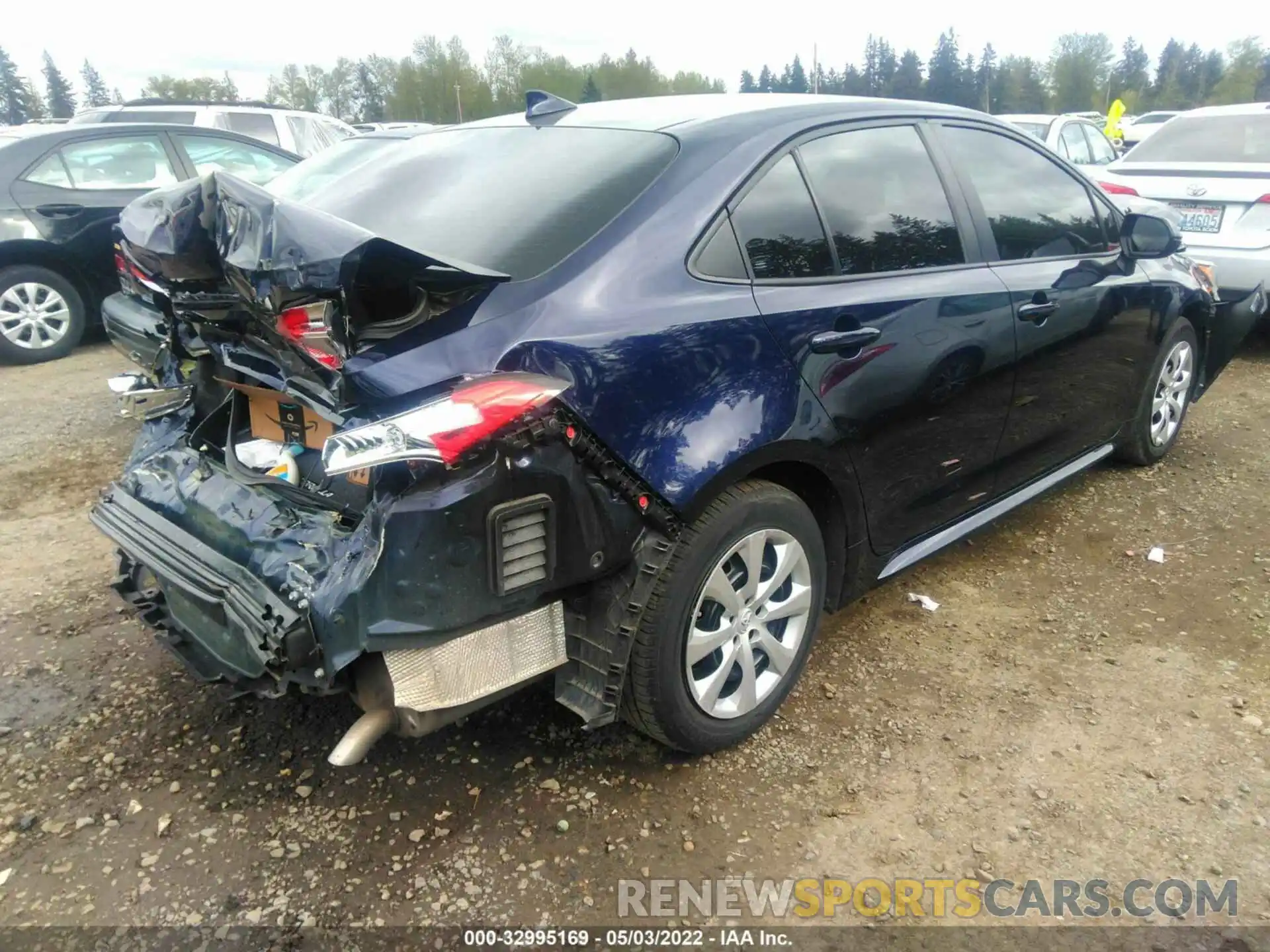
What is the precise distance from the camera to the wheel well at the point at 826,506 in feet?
8.51

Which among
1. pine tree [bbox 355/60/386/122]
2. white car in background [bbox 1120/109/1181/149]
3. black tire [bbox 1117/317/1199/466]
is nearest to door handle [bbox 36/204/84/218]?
black tire [bbox 1117/317/1199/466]

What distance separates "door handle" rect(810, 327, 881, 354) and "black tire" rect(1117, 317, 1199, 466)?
90.9 inches

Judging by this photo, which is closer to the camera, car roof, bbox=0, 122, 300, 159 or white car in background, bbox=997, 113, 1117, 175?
car roof, bbox=0, 122, 300, 159

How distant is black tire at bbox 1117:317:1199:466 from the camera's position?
14.1 ft

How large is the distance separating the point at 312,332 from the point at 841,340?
4.53 ft

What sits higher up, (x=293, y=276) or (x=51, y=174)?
(x=293, y=276)

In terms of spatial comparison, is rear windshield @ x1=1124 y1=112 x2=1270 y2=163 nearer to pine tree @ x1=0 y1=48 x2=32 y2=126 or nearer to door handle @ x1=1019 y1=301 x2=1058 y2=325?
door handle @ x1=1019 y1=301 x2=1058 y2=325

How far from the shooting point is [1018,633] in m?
3.27

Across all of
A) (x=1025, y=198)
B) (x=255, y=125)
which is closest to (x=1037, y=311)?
(x=1025, y=198)

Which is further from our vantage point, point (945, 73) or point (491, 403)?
point (945, 73)

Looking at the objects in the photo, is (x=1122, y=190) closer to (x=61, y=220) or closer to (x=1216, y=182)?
(x=1216, y=182)

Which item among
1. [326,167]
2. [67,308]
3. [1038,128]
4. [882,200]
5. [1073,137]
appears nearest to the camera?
[882,200]

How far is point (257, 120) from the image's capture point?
10.3 meters

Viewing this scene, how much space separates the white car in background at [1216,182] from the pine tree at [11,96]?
83043 mm
